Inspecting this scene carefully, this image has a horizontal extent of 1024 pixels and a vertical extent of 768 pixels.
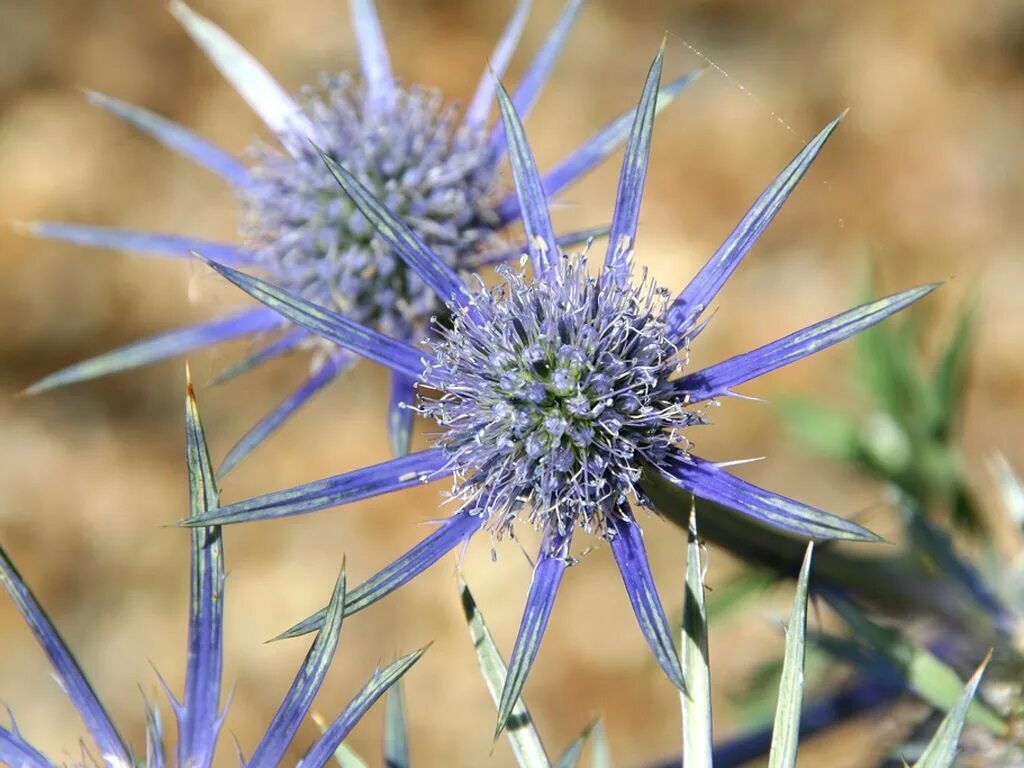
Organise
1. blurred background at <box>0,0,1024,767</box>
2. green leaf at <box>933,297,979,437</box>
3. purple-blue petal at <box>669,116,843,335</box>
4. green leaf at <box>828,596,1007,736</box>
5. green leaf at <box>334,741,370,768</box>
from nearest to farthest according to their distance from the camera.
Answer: purple-blue petal at <box>669,116,843,335</box>, green leaf at <box>334,741,370,768</box>, green leaf at <box>828,596,1007,736</box>, green leaf at <box>933,297,979,437</box>, blurred background at <box>0,0,1024,767</box>

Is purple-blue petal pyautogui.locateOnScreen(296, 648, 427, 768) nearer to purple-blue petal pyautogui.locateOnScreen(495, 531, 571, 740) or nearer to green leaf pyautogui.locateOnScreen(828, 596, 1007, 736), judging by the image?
purple-blue petal pyautogui.locateOnScreen(495, 531, 571, 740)

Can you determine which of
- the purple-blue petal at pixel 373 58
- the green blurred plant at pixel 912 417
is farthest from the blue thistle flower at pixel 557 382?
the green blurred plant at pixel 912 417

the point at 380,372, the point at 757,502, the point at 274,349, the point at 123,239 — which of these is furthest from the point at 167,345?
the point at 380,372

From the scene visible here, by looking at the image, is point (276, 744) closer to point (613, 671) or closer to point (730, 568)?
point (730, 568)

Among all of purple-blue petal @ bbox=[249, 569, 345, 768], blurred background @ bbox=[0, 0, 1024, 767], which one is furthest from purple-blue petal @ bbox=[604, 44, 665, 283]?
blurred background @ bbox=[0, 0, 1024, 767]

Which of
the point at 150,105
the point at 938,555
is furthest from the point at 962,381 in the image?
the point at 150,105

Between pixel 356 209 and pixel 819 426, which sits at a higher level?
pixel 356 209

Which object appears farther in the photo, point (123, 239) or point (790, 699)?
point (123, 239)

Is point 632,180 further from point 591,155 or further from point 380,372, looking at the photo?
point 380,372
